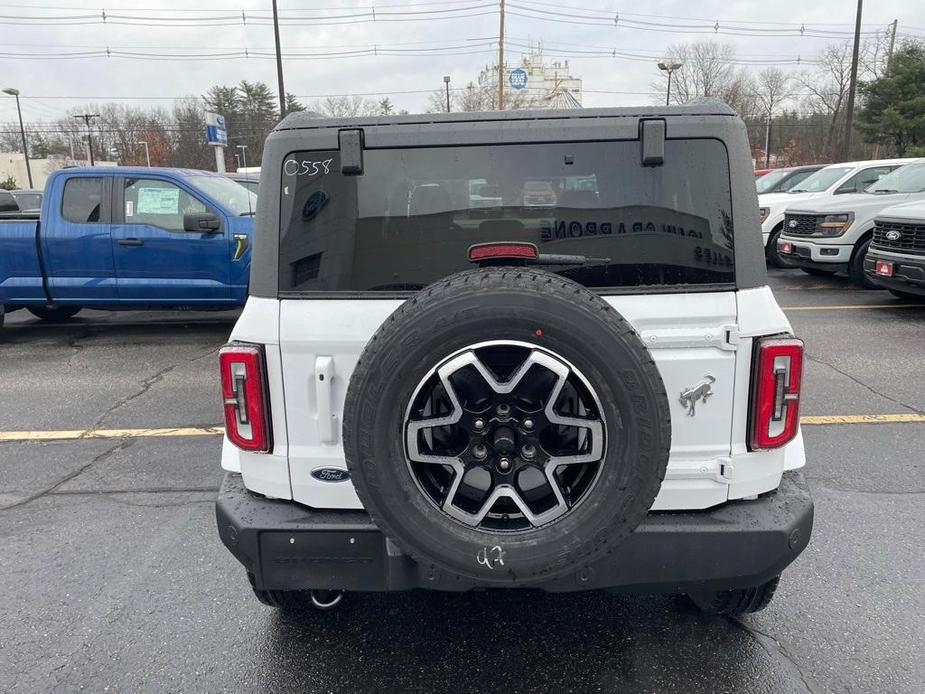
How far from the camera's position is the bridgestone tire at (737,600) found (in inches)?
99.2

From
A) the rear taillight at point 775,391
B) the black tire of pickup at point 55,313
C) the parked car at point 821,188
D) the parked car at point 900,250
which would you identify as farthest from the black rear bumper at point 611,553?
the parked car at point 821,188

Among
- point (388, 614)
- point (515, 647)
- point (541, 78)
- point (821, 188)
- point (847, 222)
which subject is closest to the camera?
point (515, 647)

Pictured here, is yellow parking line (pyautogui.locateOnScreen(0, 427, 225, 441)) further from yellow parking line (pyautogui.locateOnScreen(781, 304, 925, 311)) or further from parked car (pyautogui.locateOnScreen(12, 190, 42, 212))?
parked car (pyautogui.locateOnScreen(12, 190, 42, 212))

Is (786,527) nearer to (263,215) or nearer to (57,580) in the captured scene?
(263,215)

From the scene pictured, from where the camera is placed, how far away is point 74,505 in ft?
12.7

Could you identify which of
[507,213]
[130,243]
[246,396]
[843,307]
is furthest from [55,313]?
[843,307]

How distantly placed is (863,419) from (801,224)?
664 centimetres

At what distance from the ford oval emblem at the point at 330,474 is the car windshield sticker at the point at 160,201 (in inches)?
251

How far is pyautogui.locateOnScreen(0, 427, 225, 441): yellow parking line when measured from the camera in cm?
496

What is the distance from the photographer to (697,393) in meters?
2.12

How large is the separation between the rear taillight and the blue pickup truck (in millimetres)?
6468

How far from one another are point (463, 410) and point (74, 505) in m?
3.09

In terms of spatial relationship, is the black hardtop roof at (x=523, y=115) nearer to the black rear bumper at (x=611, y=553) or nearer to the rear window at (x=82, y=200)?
the black rear bumper at (x=611, y=553)

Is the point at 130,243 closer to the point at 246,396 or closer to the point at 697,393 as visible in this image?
the point at 246,396
